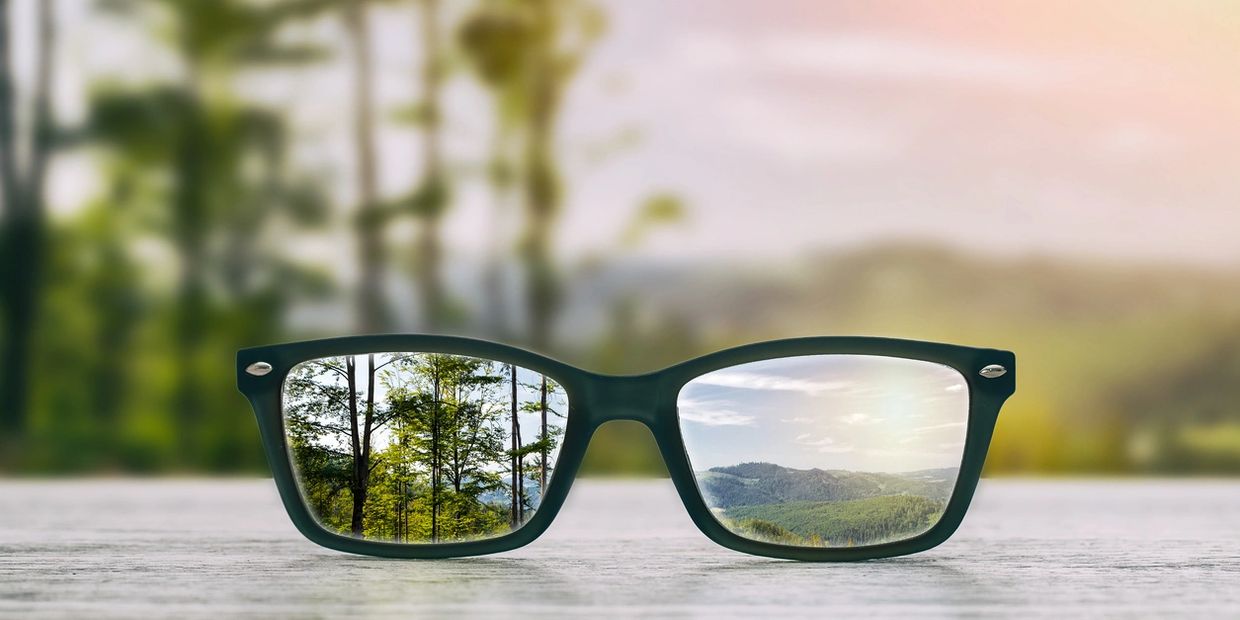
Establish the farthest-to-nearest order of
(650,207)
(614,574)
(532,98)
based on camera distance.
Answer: (532,98) → (650,207) → (614,574)

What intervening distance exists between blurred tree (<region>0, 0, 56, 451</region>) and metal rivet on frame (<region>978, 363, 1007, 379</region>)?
1783 mm

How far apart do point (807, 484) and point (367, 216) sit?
4.63 feet

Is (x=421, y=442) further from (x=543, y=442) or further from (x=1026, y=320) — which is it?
(x=1026, y=320)

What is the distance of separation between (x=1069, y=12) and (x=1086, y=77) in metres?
0.12

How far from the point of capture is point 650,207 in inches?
71.2

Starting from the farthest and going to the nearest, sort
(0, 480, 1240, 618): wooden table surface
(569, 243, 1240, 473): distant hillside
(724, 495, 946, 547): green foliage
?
(569, 243, 1240, 473): distant hillside < (724, 495, 946, 547): green foliage < (0, 480, 1240, 618): wooden table surface

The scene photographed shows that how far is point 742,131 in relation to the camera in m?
1.81

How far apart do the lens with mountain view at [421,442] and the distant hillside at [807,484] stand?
102 millimetres

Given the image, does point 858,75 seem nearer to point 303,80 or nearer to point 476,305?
point 476,305

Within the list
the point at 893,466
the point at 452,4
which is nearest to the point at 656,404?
the point at 893,466

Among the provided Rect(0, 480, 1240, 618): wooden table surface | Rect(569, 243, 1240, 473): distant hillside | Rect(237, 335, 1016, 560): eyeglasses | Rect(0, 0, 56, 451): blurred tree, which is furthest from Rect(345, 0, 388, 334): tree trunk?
Rect(237, 335, 1016, 560): eyeglasses

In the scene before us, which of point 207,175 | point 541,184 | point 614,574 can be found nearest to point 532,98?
point 541,184

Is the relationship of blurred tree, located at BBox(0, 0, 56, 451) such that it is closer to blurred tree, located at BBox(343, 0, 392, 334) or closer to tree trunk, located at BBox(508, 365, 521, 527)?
blurred tree, located at BBox(343, 0, 392, 334)

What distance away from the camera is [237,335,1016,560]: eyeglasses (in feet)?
1.86
